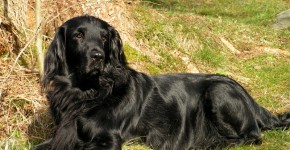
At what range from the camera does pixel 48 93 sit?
524 centimetres

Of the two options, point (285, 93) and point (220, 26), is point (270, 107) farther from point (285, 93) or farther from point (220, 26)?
point (220, 26)

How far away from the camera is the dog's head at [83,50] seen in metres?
4.73

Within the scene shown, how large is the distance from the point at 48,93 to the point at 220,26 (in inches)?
325

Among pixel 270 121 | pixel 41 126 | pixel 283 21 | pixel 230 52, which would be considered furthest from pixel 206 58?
pixel 283 21

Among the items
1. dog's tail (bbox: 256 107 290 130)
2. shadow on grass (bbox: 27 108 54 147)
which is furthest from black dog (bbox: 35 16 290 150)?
shadow on grass (bbox: 27 108 54 147)

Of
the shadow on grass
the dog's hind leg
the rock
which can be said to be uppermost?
the dog's hind leg

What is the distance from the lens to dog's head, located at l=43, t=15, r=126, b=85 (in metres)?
4.73

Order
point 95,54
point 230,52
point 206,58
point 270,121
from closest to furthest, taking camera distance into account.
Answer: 1. point 95,54
2. point 270,121
3. point 206,58
4. point 230,52

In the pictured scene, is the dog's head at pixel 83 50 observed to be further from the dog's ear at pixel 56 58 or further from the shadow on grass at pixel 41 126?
the shadow on grass at pixel 41 126

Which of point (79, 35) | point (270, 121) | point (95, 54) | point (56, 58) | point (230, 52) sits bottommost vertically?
point (230, 52)

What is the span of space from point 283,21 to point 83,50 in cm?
1292

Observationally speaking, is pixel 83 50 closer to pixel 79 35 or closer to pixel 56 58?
pixel 79 35

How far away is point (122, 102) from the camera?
518 cm

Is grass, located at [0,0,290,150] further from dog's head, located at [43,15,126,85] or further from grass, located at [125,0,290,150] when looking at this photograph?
dog's head, located at [43,15,126,85]
